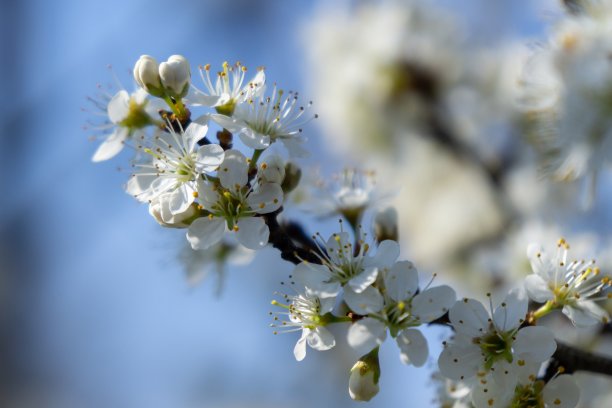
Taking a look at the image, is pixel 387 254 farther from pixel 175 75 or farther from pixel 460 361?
pixel 175 75

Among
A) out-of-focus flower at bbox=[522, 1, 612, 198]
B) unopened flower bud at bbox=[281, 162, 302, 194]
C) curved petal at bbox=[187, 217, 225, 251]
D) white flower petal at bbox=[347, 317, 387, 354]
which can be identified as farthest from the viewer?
out-of-focus flower at bbox=[522, 1, 612, 198]

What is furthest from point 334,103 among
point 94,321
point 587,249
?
point 94,321

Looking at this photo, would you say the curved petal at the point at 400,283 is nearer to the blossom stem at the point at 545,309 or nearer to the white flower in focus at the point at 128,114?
the blossom stem at the point at 545,309

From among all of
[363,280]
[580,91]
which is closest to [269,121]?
[363,280]

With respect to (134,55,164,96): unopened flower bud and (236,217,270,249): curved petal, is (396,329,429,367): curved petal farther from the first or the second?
(134,55,164,96): unopened flower bud

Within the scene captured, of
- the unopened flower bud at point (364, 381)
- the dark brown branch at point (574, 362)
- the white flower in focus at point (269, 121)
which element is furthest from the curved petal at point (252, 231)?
the dark brown branch at point (574, 362)

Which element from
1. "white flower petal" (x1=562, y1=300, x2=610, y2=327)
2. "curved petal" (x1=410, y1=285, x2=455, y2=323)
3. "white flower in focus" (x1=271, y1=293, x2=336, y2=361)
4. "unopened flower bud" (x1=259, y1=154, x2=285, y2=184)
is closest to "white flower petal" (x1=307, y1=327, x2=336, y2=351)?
"white flower in focus" (x1=271, y1=293, x2=336, y2=361)
